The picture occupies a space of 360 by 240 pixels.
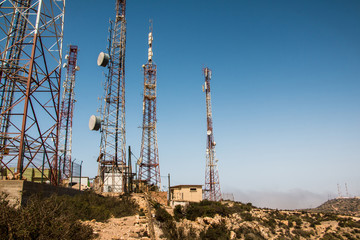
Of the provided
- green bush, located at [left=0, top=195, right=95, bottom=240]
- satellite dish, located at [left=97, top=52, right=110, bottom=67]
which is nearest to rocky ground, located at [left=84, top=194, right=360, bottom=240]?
green bush, located at [left=0, top=195, right=95, bottom=240]

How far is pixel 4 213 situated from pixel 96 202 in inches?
455

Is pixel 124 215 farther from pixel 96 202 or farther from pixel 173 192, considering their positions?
pixel 173 192

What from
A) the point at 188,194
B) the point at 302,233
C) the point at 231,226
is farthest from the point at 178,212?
the point at 302,233

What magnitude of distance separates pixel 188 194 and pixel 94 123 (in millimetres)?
18379

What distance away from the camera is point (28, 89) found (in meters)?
14.6

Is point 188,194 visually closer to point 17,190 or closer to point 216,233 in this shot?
point 216,233

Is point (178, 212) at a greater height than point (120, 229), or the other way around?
point (120, 229)

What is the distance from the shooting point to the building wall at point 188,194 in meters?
38.0

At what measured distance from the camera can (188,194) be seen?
3831 cm

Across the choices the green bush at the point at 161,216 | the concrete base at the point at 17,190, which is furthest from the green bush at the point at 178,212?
the concrete base at the point at 17,190

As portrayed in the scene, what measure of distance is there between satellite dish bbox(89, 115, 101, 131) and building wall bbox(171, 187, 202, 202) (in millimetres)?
17217

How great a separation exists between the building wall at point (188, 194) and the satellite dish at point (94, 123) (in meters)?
17.2

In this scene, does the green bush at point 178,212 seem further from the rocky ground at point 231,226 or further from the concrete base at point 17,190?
the concrete base at point 17,190

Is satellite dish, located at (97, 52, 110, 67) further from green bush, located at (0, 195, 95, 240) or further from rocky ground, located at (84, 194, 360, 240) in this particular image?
green bush, located at (0, 195, 95, 240)
